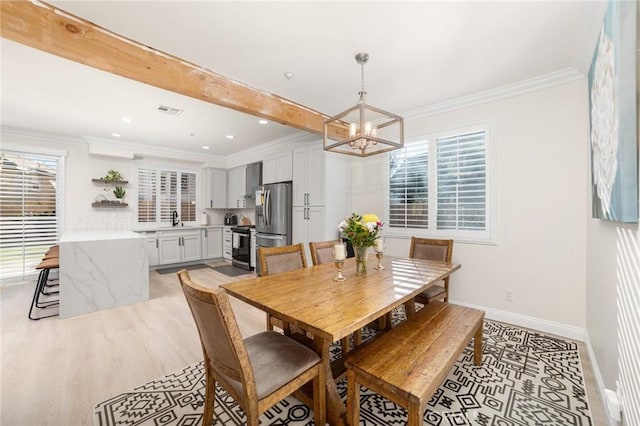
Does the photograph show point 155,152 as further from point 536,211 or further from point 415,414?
point 536,211

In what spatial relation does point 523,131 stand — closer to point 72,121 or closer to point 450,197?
point 450,197

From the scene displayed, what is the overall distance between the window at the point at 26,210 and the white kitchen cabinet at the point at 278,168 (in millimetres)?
3765

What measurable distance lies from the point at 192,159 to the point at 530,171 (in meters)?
6.31

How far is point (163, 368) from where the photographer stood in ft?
7.00

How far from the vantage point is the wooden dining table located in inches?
50.0

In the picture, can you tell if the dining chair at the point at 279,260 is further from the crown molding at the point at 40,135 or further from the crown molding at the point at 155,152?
the crown molding at the point at 40,135

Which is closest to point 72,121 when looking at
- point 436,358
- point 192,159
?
point 192,159

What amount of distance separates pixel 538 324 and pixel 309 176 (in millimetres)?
3450

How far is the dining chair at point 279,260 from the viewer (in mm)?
2227

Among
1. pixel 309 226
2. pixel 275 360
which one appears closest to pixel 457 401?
pixel 275 360

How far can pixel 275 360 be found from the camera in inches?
55.1

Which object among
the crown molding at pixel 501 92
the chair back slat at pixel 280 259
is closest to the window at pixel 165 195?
the chair back slat at pixel 280 259

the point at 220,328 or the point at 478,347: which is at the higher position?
the point at 220,328

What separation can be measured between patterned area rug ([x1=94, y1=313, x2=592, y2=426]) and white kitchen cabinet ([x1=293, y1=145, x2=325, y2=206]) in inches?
109
